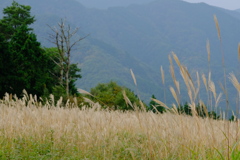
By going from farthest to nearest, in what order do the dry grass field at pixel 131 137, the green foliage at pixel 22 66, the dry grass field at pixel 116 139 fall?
1. the green foliage at pixel 22 66
2. the dry grass field at pixel 116 139
3. the dry grass field at pixel 131 137

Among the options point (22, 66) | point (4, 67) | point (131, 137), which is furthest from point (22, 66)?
point (131, 137)

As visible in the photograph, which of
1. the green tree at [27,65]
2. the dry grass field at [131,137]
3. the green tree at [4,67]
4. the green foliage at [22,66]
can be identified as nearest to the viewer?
the dry grass field at [131,137]

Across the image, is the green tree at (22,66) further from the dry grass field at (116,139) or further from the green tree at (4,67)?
the dry grass field at (116,139)

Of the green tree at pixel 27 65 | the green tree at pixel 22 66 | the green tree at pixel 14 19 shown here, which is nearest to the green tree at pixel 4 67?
the green tree at pixel 22 66

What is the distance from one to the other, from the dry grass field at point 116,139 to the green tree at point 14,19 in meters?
41.9

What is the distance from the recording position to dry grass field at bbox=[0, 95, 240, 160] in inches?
158

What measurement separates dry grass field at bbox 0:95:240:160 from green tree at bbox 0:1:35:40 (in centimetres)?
4186

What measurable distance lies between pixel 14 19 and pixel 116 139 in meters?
45.0

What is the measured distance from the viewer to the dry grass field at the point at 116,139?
4.02 meters

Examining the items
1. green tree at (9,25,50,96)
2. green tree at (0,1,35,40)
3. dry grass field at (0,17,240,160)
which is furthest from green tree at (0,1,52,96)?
dry grass field at (0,17,240,160)

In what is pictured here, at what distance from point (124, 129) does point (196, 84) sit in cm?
227

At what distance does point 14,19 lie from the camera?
45719 mm

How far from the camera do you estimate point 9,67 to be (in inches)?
1021

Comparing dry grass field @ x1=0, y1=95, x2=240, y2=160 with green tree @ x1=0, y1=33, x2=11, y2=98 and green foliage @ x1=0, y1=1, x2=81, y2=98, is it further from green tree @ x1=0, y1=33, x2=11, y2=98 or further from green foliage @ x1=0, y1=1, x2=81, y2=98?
green tree @ x1=0, y1=33, x2=11, y2=98
